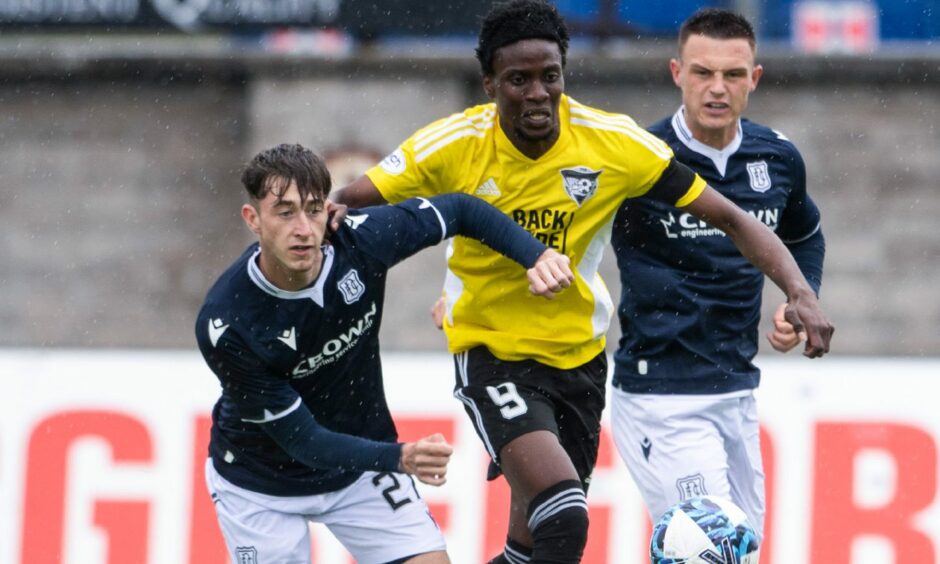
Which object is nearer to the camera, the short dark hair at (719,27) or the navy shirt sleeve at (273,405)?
the navy shirt sleeve at (273,405)

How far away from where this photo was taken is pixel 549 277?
4.88m

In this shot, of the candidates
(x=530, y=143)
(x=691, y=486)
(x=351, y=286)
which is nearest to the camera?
(x=351, y=286)

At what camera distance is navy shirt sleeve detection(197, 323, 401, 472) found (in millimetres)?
5137

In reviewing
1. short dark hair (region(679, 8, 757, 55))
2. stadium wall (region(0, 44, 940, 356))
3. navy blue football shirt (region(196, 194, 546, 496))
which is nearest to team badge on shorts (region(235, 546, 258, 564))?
navy blue football shirt (region(196, 194, 546, 496))

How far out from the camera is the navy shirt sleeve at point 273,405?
5.14 meters

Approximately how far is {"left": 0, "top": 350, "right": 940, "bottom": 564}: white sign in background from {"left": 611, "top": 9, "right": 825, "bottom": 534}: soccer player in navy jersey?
163 centimetres

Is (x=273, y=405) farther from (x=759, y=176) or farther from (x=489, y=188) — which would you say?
(x=759, y=176)

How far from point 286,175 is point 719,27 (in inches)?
82.6

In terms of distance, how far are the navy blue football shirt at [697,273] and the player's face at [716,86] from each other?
0.20ft

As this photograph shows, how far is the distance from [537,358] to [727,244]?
995 millimetres

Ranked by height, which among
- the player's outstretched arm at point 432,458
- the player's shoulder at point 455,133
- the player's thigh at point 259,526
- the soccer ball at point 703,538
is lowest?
the soccer ball at point 703,538

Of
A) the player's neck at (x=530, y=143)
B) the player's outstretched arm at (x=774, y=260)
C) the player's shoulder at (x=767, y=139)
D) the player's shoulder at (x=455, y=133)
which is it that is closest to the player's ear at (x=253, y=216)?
the player's shoulder at (x=455, y=133)

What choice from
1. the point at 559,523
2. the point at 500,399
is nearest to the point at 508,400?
the point at 500,399

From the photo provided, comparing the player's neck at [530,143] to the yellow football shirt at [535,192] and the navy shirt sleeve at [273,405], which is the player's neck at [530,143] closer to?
the yellow football shirt at [535,192]
